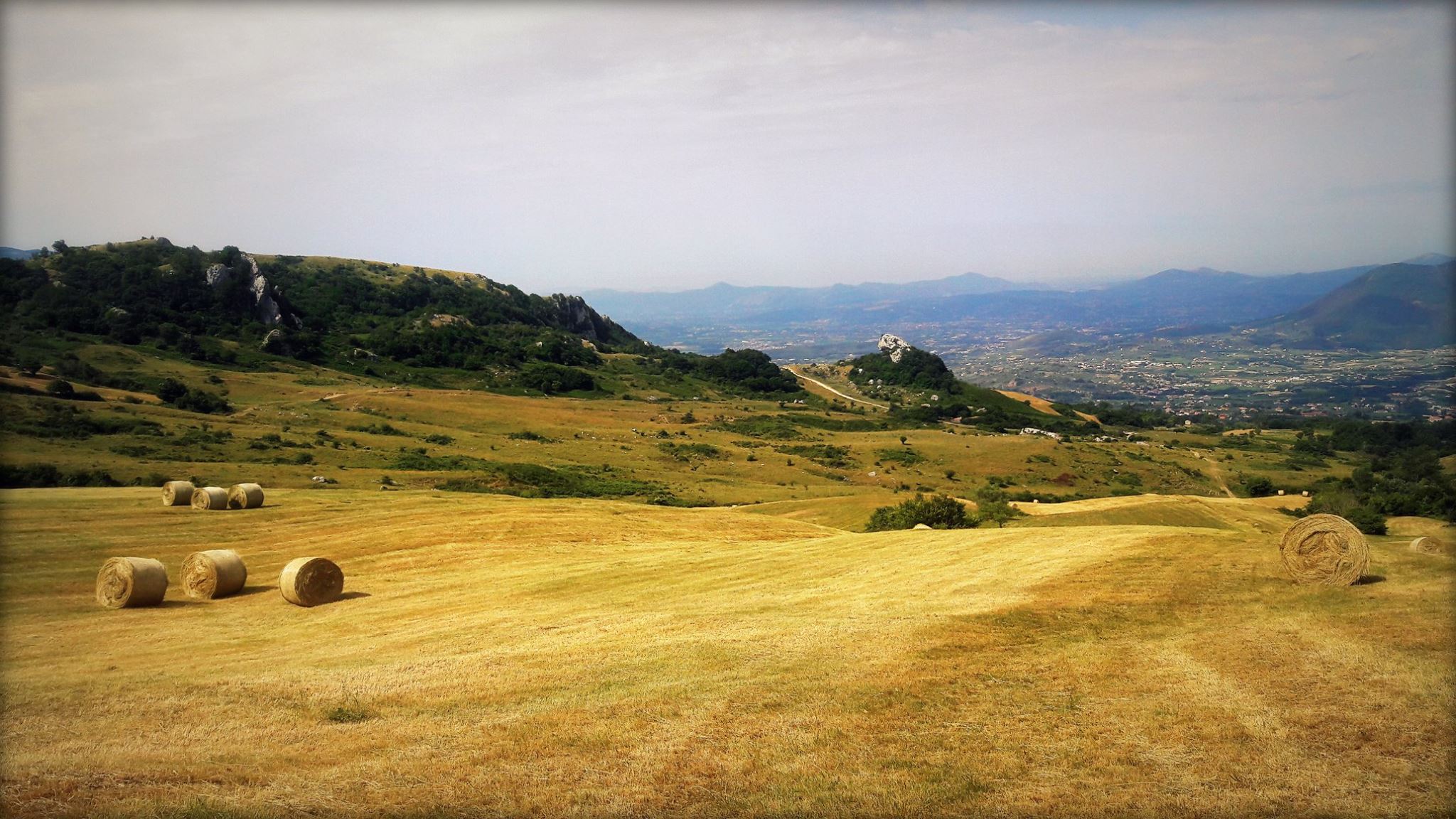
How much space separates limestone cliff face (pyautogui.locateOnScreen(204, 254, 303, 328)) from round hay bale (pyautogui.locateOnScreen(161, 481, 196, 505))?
131667 mm

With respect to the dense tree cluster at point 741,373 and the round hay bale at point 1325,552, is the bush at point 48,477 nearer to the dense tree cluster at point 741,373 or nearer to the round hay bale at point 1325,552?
the round hay bale at point 1325,552

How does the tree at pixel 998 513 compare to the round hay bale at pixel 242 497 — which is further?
the tree at pixel 998 513

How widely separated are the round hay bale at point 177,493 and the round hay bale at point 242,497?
1580mm

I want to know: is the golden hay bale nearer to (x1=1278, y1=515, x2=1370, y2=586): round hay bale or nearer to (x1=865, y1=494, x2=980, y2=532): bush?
(x1=1278, y1=515, x2=1370, y2=586): round hay bale

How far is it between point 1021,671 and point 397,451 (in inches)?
2342

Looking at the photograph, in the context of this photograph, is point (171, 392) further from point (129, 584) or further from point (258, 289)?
point (258, 289)

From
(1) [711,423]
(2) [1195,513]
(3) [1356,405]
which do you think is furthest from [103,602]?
(3) [1356,405]

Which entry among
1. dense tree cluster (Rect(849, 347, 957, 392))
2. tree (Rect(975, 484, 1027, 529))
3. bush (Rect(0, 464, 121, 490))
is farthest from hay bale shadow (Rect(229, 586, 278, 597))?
dense tree cluster (Rect(849, 347, 957, 392))

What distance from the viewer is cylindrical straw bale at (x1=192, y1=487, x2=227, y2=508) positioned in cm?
3306

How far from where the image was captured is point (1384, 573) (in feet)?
65.8

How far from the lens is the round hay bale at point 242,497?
33.8 metres

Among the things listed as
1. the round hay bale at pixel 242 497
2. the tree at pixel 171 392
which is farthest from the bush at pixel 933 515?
the tree at pixel 171 392

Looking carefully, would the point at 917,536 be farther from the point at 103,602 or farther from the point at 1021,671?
the point at 103,602

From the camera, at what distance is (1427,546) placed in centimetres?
2208
